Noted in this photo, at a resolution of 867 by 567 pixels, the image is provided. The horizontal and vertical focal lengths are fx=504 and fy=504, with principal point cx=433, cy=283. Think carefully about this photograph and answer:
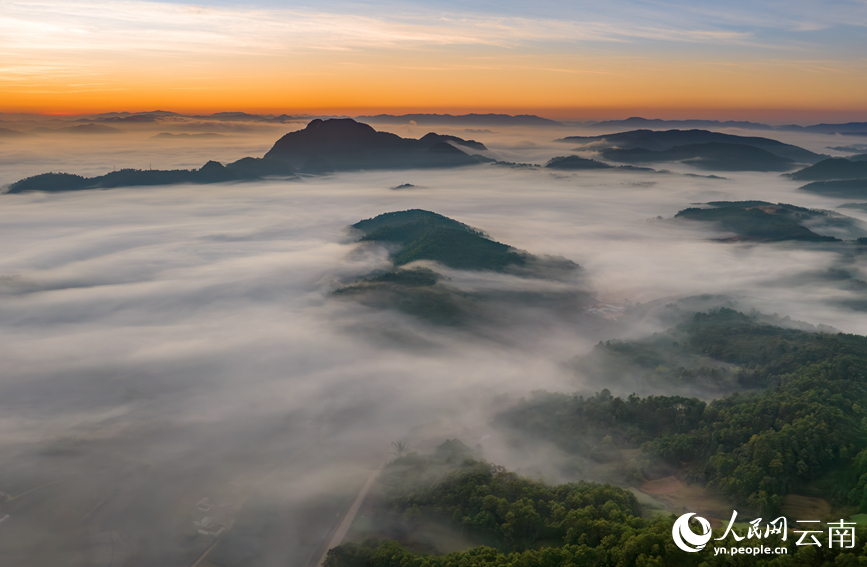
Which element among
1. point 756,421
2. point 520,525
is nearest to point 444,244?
point 756,421

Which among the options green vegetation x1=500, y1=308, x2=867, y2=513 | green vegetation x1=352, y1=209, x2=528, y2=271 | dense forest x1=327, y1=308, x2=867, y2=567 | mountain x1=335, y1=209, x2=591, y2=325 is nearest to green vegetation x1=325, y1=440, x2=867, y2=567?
dense forest x1=327, y1=308, x2=867, y2=567

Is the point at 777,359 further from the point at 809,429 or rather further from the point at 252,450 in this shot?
the point at 252,450

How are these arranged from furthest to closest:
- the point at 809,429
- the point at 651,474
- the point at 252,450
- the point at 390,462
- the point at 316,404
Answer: the point at 316,404 → the point at 252,450 → the point at 390,462 → the point at 651,474 → the point at 809,429

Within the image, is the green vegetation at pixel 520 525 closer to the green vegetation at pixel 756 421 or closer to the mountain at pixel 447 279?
the green vegetation at pixel 756 421

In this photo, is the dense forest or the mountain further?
the mountain

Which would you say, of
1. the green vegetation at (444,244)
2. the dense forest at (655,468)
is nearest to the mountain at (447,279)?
the green vegetation at (444,244)

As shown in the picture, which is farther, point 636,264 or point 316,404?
point 636,264

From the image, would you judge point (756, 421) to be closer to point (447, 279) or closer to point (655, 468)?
point (655, 468)

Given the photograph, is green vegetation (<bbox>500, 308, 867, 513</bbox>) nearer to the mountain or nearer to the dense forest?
the dense forest

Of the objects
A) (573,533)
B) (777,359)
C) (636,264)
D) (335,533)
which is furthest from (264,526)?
(636,264)
